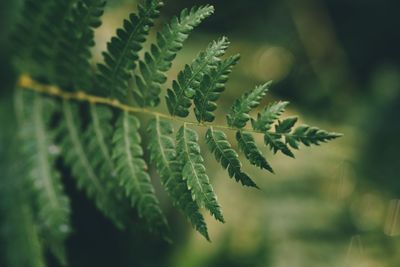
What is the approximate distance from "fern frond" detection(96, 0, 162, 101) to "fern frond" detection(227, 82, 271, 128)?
7.9 inches

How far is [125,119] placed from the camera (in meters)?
1.00

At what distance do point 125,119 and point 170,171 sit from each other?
18 cm

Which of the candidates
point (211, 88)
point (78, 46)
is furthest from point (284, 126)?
point (78, 46)

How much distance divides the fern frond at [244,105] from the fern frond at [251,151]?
0.02 meters

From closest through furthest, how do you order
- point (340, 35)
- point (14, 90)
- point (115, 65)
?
1. point (115, 65)
2. point (14, 90)
3. point (340, 35)

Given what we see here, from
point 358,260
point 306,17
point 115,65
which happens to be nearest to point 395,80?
point 306,17

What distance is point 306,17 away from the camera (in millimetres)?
2307

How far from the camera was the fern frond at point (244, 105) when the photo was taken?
791 millimetres

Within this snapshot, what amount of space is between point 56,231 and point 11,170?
258 mm

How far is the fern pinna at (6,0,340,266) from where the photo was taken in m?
0.80

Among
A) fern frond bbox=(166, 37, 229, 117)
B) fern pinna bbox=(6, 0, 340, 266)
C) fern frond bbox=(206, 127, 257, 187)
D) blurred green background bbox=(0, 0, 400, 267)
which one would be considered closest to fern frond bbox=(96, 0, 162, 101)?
fern pinna bbox=(6, 0, 340, 266)

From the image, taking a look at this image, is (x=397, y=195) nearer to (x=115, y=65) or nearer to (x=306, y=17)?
(x=306, y=17)

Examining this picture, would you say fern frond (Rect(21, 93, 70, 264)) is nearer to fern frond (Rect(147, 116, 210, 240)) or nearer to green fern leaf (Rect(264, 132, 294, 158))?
fern frond (Rect(147, 116, 210, 240))

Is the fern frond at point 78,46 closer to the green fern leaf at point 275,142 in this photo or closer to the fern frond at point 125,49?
the fern frond at point 125,49
